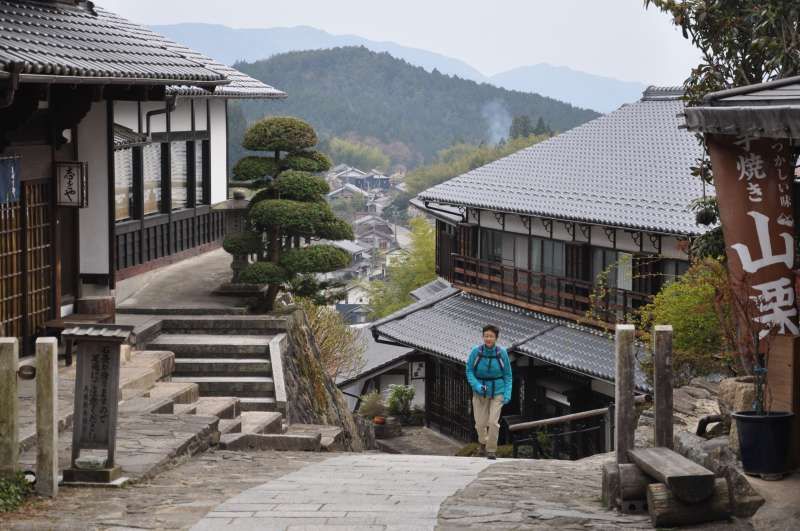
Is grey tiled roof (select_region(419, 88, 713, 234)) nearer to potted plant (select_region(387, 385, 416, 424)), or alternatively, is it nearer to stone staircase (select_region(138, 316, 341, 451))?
potted plant (select_region(387, 385, 416, 424))

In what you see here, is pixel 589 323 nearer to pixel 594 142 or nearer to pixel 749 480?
pixel 594 142

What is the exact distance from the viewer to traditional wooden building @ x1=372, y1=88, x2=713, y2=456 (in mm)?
28234

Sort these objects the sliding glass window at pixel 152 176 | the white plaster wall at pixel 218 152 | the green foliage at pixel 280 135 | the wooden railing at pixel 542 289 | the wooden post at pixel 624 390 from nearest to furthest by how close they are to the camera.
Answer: the wooden post at pixel 624 390 → the green foliage at pixel 280 135 → the sliding glass window at pixel 152 176 → the wooden railing at pixel 542 289 → the white plaster wall at pixel 218 152

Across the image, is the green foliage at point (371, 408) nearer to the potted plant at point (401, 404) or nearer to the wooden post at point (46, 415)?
the potted plant at point (401, 404)

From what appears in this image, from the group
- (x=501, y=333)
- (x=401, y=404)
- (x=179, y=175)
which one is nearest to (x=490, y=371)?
(x=179, y=175)

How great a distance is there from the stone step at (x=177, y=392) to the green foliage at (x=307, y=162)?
6.53 meters

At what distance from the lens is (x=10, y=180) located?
571 inches

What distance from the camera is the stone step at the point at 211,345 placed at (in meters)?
18.4

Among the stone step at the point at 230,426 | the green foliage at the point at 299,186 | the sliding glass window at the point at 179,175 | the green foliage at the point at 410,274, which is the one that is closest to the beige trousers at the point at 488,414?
the stone step at the point at 230,426

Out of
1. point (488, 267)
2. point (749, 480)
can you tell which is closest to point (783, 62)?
point (749, 480)

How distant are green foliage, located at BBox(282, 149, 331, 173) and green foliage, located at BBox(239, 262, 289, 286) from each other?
81.6 inches

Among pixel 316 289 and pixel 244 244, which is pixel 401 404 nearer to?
pixel 316 289

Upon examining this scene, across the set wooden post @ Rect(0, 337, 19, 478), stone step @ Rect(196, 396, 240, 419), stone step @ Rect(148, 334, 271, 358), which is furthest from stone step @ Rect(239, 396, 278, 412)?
wooden post @ Rect(0, 337, 19, 478)

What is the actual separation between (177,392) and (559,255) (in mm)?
17745
